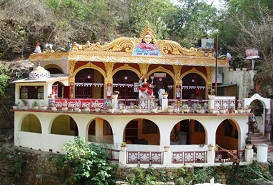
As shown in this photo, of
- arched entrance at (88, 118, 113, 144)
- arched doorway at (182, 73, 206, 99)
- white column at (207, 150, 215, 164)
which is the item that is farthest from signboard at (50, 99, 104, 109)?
arched doorway at (182, 73, 206, 99)

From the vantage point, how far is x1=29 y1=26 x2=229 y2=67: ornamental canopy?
67.9ft

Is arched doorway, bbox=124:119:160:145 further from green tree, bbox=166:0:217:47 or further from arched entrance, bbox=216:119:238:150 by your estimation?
green tree, bbox=166:0:217:47

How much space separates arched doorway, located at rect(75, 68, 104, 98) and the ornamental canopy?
1.64 meters

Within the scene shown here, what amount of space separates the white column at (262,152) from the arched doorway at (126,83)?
8710mm

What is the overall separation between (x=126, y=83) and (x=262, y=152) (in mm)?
9610

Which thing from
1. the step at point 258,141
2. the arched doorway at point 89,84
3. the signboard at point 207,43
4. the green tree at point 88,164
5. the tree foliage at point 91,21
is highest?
the tree foliage at point 91,21

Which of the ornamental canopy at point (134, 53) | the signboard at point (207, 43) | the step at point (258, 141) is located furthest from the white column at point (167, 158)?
the signboard at point (207, 43)

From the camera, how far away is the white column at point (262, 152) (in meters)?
17.2

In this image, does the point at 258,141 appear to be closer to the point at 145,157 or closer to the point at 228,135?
the point at 228,135

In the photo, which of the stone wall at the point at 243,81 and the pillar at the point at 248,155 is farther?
the stone wall at the point at 243,81

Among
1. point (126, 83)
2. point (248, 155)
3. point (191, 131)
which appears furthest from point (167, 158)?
point (126, 83)

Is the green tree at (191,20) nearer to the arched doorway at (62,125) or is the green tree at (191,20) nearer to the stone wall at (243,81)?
the stone wall at (243,81)

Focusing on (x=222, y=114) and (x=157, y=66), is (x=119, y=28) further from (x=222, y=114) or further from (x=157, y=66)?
(x=222, y=114)

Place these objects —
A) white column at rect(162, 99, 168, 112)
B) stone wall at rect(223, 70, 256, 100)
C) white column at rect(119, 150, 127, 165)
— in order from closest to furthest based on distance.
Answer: white column at rect(119, 150, 127, 165) < white column at rect(162, 99, 168, 112) < stone wall at rect(223, 70, 256, 100)
